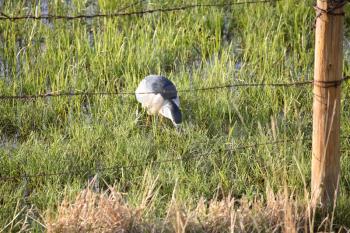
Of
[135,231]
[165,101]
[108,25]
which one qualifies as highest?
[108,25]

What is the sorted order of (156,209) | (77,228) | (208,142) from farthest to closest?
(208,142) < (156,209) < (77,228)

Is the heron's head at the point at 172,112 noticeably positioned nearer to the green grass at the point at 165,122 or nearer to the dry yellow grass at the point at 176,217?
the green grass at the point at 165,122

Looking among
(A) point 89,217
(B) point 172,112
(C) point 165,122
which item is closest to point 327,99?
(A) point 89,217

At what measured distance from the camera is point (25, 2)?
7086 mm

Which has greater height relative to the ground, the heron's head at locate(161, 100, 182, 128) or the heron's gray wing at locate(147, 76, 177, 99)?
the heron's gray wing at locate(147, 76, 177, 99)

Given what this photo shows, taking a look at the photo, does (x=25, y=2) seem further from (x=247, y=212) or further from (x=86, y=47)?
(x=247, y=212)

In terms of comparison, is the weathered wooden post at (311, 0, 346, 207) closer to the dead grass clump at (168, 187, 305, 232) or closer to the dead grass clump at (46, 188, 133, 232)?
the dead grass clump at (168, 187, 305, 232)

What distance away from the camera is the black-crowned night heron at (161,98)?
17.5 ft

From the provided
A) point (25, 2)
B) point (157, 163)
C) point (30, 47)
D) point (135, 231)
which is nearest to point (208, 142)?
point (157, 163)

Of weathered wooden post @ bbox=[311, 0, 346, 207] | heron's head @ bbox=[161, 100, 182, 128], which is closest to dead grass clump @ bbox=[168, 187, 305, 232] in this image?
weathered wooden post @ bbox=[311, 0, 346, 207]

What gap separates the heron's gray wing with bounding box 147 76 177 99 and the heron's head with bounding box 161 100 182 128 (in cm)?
6

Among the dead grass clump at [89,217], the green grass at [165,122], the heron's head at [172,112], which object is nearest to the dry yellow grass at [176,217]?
the dead grass clump at [89,217]

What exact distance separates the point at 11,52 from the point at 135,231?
2679mm

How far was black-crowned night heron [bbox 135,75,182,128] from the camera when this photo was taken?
5320 millimetres
